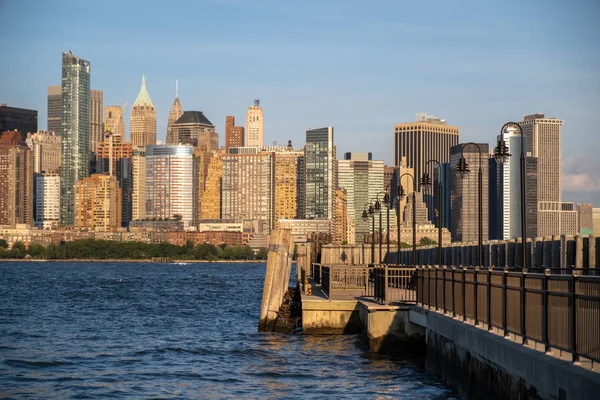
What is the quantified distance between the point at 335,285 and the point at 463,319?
27320 millimetres

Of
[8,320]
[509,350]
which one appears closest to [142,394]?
[509,350]

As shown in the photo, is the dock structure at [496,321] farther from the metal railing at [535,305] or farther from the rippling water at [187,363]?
the rippling water at [187,363]

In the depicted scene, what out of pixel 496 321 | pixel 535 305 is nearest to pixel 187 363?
pixel 496 321

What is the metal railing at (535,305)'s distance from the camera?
17062 millimetres

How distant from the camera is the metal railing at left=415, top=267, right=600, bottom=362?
17.1 m

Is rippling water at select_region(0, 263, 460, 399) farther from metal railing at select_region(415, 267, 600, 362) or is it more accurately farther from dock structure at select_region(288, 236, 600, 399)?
metal railing at select_region(415, 267, 600, 362)

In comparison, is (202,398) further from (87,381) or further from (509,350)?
(509,350)

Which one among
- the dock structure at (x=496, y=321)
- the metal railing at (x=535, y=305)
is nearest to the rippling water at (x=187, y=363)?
the dock structure at (x=496, y=321)

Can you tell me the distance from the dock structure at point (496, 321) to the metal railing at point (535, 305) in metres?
0.02

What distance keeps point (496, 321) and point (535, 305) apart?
3159mm

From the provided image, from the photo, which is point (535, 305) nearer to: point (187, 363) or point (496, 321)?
point (496, 321)

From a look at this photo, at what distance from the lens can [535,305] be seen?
65.2 ft

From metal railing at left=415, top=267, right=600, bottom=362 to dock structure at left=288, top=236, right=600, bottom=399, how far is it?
0.06ft

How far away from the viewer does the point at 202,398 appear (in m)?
29.2
